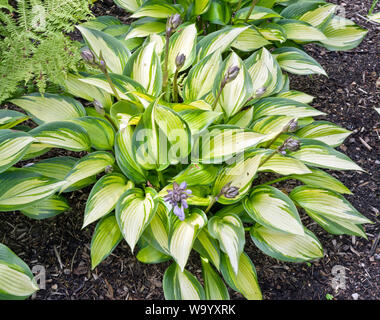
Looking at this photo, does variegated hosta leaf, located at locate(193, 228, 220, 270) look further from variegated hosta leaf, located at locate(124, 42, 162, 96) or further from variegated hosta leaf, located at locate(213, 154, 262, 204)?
variegated hosta leaf, located at locate(124, 42, 162, 96)

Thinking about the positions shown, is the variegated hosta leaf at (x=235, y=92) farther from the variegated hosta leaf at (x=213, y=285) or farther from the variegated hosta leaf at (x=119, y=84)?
the variegated hosta leaf at (x=213, y=285)

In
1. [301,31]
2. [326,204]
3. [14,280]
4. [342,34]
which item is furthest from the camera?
[342,34]

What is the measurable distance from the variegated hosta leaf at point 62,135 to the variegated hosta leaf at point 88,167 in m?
0.06

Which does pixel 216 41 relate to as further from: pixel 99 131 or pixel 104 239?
pixel 104 239

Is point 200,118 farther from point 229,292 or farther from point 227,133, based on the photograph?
point 229,292

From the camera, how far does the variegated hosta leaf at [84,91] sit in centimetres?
177

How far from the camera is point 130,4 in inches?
86.0

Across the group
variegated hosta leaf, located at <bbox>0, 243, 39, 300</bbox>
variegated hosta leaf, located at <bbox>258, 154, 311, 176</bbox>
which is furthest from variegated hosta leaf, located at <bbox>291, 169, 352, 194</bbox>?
variegated hosta leaf, located at <bbox>0, 243, 39, 300</bbox>

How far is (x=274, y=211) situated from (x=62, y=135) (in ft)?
3.05

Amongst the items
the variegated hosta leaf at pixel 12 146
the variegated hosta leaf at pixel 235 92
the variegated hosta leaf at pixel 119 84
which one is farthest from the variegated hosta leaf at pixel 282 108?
the variegated hosta leaf at pixel 12 146

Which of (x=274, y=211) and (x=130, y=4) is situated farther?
(x=130, y=4)

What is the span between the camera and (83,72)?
1789 millimetres

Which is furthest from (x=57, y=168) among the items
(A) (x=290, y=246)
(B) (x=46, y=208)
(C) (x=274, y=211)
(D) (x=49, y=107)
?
(A) (x=290, y=246)

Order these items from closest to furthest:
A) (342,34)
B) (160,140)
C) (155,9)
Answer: (160,140) → (155,9) → (342,34)
